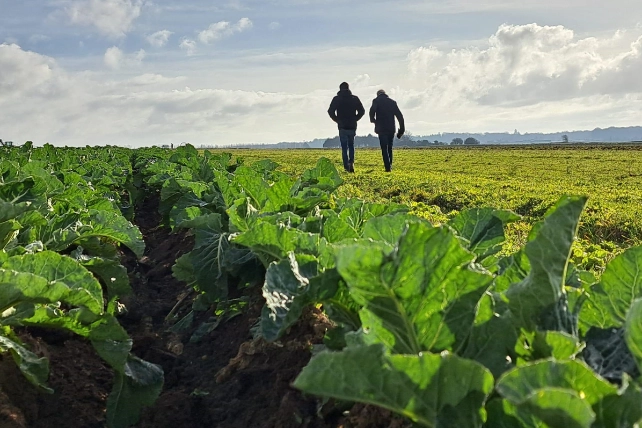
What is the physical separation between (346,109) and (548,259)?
1385cm

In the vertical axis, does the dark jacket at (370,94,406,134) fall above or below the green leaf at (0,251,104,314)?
above

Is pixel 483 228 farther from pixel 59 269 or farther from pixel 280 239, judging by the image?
pixel 59 269

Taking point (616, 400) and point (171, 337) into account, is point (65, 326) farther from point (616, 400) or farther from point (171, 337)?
point (616, 400)

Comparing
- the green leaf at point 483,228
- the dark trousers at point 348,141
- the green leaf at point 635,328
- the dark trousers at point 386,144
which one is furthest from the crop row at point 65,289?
the dark trousers at point 386,144

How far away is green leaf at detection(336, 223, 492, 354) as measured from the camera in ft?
4.48

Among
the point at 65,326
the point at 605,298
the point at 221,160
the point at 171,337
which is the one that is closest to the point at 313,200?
the point at 171,337

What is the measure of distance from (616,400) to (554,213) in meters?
0.45

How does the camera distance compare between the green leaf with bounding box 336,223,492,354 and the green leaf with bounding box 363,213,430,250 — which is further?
the green leaf with bounding box 363,213,430,250

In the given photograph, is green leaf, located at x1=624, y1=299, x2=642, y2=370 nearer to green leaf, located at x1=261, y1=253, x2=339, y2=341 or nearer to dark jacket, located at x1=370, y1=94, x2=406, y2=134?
green leaf, located at x1=261, y1=253, x2=339, y2=341

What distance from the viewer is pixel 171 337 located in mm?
4152

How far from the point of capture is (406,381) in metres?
1.25

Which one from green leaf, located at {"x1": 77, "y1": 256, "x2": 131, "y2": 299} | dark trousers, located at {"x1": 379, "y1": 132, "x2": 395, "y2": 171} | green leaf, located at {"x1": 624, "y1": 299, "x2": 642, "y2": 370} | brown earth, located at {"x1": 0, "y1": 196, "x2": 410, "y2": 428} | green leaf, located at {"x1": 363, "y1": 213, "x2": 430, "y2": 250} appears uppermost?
dark trousers, located at {"x1": 379, "y1": 132, "x2": 395, "y2": 171}

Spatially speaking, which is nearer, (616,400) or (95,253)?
(616,400)

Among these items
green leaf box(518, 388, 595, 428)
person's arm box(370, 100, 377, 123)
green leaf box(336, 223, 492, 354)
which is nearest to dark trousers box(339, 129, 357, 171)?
person's arm box(370, 100, 377, 123)
